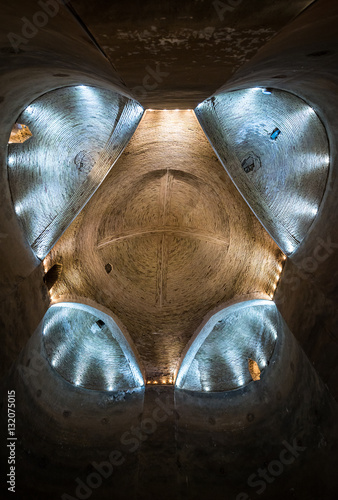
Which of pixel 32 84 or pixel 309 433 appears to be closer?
pixel 32 84

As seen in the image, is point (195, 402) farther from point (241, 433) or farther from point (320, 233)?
point (320, 233)

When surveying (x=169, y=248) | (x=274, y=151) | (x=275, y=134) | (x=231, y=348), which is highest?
(x=275, y=134)

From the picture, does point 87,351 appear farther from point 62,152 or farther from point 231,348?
point 62,152

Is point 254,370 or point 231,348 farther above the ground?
point 254,370

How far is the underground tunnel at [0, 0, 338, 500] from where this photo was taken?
3883 mm

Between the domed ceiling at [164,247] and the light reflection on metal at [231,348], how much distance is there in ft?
1.06

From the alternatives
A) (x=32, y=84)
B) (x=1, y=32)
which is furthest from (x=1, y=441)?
(x=1, y=32)

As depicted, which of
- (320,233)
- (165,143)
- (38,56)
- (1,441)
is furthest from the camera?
(165,143)

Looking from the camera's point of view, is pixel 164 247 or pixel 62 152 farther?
pixel 164 247

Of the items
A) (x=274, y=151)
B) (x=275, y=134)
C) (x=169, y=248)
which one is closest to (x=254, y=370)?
(x=169, y=248)

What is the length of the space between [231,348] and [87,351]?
427cm

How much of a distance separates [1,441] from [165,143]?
654 centimetres

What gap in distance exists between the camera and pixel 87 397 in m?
9.60

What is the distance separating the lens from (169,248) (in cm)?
1192
